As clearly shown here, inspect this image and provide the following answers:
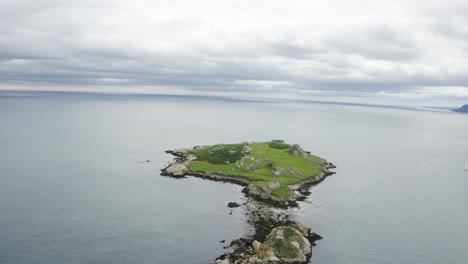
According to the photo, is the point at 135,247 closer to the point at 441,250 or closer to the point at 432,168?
the point at 441,250

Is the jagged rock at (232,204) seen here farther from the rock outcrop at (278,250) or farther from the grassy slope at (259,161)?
the rock outcrop at (278,250)

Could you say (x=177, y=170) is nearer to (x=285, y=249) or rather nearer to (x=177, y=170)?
(x=177, y=170)

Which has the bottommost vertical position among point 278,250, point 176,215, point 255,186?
point 176,215

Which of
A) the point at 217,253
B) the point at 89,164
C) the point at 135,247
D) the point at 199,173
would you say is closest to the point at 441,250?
the point at 217,253

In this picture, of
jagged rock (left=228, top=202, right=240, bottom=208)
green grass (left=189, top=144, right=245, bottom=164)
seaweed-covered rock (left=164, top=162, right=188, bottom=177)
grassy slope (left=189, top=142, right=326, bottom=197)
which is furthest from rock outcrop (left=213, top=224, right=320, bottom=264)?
green grass (left=189, top=144, right=245, bottom=164)

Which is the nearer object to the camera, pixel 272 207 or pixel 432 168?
pixel 272 207

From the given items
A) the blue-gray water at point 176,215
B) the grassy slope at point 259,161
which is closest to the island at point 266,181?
the grassy slope at point 259,161

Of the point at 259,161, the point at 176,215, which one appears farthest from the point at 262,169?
the point at 176,215

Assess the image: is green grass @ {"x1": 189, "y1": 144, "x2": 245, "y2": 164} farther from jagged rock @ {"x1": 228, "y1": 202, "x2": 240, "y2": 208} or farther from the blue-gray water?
jagged rock @ {"x1": 228, "y1": 202, "x2": 240, "y2": 208}
